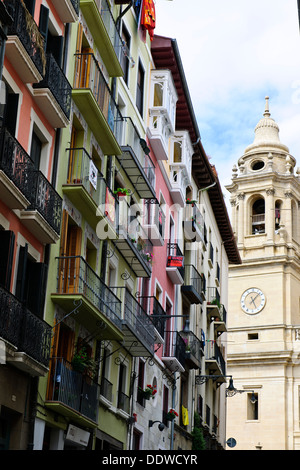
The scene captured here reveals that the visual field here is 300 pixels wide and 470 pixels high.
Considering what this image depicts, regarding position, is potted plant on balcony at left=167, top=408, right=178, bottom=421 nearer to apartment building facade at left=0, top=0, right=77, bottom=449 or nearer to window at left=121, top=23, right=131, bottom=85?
window at left=121, top=23, right=131, bottom=85

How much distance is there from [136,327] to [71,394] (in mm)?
6038

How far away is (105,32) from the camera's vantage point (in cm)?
2350

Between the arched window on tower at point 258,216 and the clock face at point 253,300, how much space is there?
445 cm

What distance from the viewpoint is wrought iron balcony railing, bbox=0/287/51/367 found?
16016 millimetres

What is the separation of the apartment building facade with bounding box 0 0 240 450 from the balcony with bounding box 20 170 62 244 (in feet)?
0.13

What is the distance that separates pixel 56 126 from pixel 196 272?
57.6ft

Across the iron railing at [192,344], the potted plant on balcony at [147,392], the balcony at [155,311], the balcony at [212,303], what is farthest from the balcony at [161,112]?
the balcony at [212,303]

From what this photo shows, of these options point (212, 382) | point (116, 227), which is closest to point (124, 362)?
point (116, 227)

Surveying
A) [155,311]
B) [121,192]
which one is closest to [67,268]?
[121,192]

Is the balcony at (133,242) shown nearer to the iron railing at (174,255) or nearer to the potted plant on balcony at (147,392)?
the potted plant on balcony at (147,392)

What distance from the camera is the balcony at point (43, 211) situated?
702 inches

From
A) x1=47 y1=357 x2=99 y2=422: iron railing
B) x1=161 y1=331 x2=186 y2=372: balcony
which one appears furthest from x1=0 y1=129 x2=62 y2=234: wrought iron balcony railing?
x1=161 y1=331 x2=186 y2=372: balcony

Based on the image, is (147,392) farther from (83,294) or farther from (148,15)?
(148,15)
